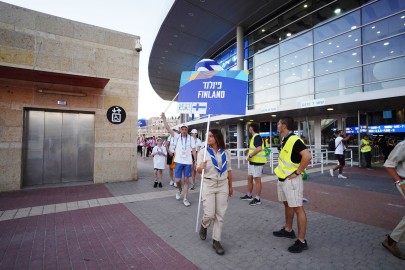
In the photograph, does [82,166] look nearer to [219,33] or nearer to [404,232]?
[404,232]

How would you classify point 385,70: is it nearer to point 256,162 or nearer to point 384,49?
point 384,49

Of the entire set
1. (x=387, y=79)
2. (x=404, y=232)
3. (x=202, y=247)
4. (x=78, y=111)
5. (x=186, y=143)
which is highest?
(x=387, y=79)

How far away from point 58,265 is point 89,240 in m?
0.75

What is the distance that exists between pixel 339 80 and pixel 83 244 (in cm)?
1604

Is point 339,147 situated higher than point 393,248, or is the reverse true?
point 339,147

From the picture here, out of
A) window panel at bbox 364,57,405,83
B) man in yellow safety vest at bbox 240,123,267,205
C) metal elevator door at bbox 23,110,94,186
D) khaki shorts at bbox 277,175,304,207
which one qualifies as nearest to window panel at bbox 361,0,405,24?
window panel at bbox 364,57,405,83

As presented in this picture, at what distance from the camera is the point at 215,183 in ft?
11.6

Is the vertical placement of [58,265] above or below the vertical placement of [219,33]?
below

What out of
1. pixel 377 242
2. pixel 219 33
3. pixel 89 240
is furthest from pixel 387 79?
pixel 89 240

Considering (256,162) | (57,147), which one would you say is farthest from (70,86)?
(256,162)

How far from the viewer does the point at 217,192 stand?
354cm

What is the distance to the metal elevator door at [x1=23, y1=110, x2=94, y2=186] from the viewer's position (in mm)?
7961

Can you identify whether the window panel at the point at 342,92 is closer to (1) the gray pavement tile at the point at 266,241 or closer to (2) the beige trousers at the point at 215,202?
(1) the gray pavement tile at the point at 266,241

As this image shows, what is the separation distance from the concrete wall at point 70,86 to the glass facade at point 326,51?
11.8 metres
